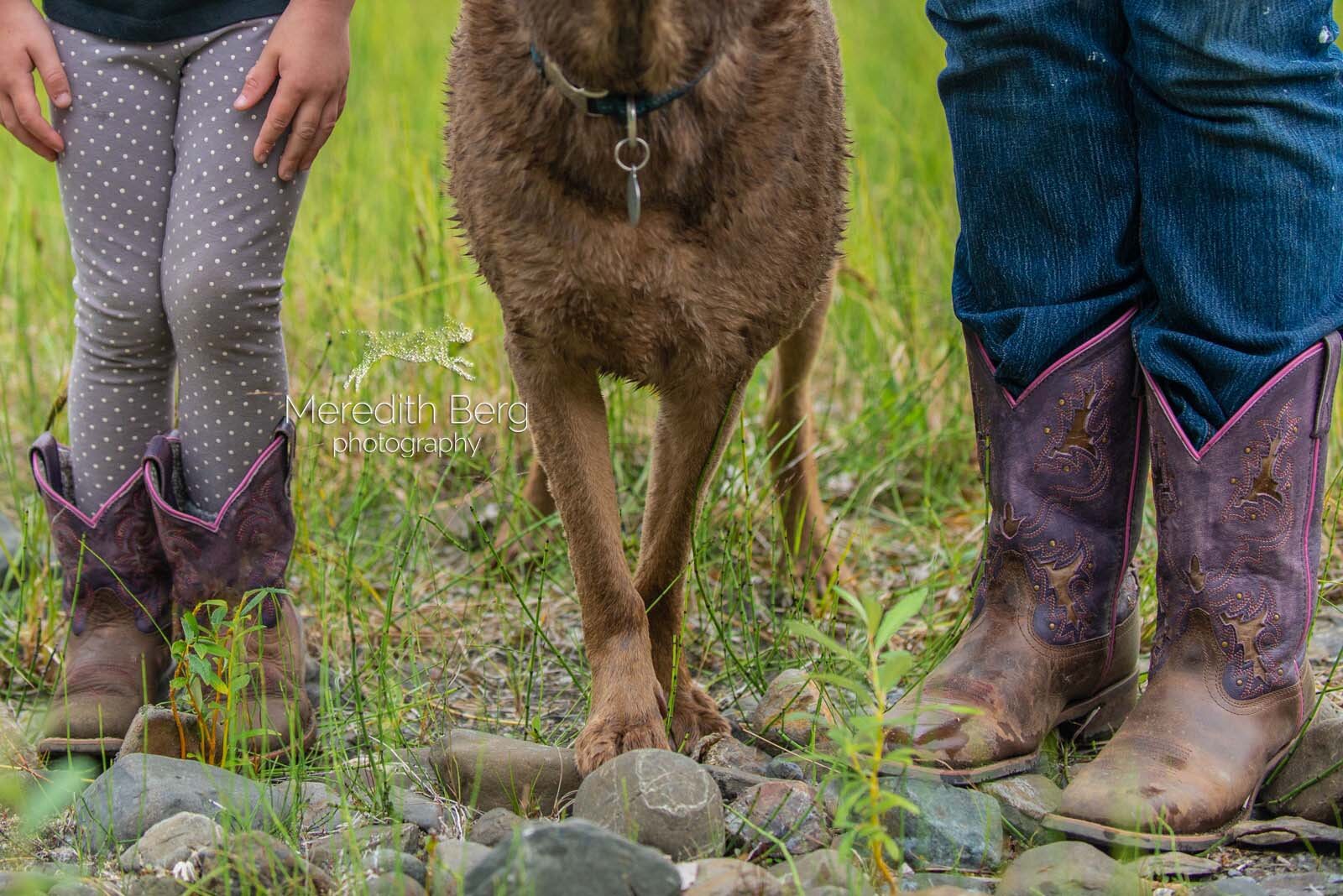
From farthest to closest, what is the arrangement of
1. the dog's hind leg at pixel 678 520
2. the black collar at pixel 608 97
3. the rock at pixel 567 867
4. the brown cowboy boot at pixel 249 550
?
the brown cowboy boot at pixel 249 550, the dog's hind leg at pixel 678 520, the black collar at pixel 608 97, the rock at pixel 567 867

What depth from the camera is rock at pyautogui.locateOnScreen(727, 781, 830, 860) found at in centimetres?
197

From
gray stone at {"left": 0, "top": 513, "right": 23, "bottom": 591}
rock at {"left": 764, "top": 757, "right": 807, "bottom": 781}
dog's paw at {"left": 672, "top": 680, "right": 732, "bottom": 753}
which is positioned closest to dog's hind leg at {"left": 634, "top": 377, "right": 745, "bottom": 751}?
dog's paw at {"left": 672, "top": 680, "right": 732, "bottom": 753}

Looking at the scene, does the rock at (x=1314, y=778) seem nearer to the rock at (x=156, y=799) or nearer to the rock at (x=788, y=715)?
the rock at (x=788, y=715)

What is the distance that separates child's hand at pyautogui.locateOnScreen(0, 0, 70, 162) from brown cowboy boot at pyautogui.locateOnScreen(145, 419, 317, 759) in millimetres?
589

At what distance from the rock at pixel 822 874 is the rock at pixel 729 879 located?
23 mm

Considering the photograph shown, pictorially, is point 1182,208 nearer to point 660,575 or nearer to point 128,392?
point 660,575

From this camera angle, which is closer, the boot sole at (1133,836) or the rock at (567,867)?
the rock at (567,867)

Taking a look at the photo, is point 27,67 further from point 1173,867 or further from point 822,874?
point 1173,867

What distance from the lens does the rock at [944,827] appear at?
1983mm

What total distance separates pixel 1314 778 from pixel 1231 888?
380mm

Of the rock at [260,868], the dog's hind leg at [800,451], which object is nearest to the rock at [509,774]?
the rock at [260,868]

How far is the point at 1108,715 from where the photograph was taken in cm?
245

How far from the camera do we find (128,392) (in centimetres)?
261

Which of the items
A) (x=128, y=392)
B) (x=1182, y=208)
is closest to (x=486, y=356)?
(x=128, y=392)
